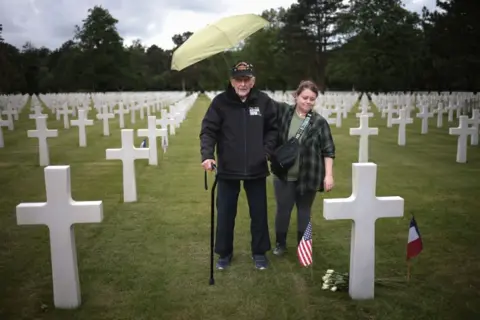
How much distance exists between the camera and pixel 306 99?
411 centimetres

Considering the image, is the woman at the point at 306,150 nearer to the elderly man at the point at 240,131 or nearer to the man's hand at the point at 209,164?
the elderly man at the point at 240,131

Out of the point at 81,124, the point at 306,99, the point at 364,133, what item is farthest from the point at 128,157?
the point at 81,124

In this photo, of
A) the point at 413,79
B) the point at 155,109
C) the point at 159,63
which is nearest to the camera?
the point at 155,109

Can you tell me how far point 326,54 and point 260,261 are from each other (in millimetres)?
57661

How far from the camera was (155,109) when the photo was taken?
2988 centimetres

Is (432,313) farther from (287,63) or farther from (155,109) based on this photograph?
(287,63)

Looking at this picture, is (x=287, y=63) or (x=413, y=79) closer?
(x=413, y=79)

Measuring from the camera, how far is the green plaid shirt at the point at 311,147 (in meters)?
4.18

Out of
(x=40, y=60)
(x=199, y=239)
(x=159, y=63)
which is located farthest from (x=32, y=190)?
(x=159, y=63)

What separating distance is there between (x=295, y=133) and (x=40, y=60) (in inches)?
2897

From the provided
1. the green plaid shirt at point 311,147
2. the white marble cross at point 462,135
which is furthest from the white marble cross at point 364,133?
the green plaid shirt at point 311,147

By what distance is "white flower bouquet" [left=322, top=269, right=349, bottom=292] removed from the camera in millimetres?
3908

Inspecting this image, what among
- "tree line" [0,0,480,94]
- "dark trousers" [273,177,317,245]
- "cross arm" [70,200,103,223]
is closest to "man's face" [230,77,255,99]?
"dark trousers" [273,177,317,245]

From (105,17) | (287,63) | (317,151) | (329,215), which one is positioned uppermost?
(105,17)
